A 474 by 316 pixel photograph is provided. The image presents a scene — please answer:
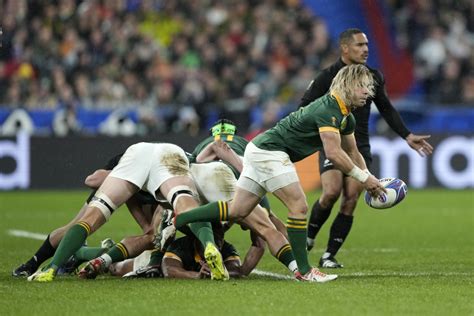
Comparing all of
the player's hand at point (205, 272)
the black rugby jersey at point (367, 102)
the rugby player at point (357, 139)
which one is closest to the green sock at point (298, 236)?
the player's hand at point (205, 272)

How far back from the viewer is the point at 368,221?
16.8m

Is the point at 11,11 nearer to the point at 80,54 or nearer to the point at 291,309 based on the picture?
the point at 80,54

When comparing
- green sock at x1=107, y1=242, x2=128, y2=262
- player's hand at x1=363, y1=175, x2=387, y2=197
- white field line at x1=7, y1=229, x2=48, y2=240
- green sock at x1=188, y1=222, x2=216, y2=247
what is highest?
player's hand at x1=363, y1=175, x2=387, y2=197

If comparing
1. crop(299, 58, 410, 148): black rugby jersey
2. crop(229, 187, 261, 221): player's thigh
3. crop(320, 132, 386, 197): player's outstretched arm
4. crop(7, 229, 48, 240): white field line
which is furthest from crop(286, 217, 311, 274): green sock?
crop(7, 229, 48, 240): white field line

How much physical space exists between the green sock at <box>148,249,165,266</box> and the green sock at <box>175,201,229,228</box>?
0.64 metres

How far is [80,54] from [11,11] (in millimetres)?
1986

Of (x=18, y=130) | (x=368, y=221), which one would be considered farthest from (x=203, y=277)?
(x=18, y=130)

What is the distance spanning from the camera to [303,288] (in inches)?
336

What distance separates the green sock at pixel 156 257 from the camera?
9656 millimetres

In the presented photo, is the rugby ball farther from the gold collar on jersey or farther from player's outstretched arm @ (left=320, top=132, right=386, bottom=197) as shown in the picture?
the gold collar on jersey

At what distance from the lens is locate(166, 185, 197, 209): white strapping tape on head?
9.30 meters

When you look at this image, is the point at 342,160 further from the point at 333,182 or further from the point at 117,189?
the point at 333,182

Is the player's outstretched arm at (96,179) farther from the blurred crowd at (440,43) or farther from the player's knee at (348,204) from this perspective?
the blurred crowd at (440,43)

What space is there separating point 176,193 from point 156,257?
2.30 ft
